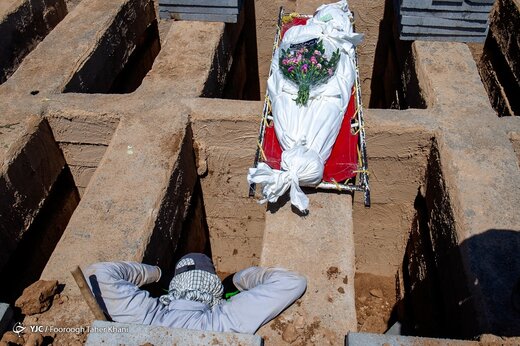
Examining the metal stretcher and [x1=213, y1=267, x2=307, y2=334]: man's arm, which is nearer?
[x1=213, y1=267, x2=307, y2=334]: man's arm

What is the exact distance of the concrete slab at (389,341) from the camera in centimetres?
275

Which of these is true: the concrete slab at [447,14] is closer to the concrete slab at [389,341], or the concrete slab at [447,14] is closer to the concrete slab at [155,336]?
the concrete slab at [389,341]

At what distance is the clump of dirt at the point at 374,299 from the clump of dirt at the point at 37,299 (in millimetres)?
3648

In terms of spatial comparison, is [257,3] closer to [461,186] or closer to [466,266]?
[461,186]

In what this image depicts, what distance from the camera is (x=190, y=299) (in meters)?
3.39

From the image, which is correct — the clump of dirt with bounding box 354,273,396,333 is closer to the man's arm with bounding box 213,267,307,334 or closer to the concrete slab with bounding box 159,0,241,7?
the man's arm with bounding box 213,267,307,334

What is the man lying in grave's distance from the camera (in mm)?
3127

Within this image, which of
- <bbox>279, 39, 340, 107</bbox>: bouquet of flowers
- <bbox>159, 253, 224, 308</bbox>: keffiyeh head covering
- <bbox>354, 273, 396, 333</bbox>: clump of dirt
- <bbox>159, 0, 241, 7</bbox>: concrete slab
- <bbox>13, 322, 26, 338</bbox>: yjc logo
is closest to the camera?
<bbox>13, 322, 26, 338</bbox>: yjc logo

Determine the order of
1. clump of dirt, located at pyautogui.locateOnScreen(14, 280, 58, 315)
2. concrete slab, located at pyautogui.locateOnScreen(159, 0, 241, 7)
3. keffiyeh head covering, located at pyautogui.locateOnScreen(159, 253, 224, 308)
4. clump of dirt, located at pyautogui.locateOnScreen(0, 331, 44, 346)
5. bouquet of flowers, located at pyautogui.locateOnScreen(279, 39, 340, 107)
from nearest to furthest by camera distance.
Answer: clump of dirt, located at pyautogui.locateOnScreen(0, 331, 44, 346) < clump of dirt, located at pyautogui.locateOnScreen(14, 280, 58, 315) < keffiyeh head covering, located at pyautogui.locateOnScreen(159, 253, 224, 308) < bouquet of flowers, located at pyautogui.locateOnScreen(279, 39, 340, 107) < concrete slab, located at pyautogui.locateOnScreen(159, 0, 241, 7)

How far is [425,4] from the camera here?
5.55 m

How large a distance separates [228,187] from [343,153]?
4.51 feet

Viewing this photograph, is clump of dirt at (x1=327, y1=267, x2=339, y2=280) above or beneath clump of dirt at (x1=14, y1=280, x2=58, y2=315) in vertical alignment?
beneath

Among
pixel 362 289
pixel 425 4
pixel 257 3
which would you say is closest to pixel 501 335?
pixel 362 289

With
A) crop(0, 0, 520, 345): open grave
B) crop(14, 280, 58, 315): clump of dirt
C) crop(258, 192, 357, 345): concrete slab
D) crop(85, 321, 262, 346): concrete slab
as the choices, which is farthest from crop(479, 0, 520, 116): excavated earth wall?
crop(14, 280, 58, 315): clump of dirt
